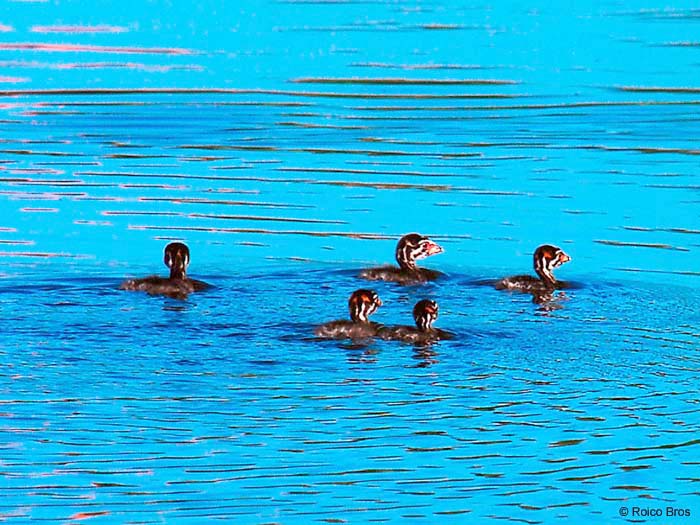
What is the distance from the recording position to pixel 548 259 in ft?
48.7

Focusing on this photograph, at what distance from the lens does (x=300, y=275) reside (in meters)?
14.7

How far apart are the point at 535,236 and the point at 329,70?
9.52m

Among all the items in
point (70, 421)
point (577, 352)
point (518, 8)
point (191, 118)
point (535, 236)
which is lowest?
point (70, 421)

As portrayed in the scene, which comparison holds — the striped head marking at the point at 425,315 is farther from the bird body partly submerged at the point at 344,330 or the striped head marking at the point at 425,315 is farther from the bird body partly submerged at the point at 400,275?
the bird body partly submerged at the point at 400,275

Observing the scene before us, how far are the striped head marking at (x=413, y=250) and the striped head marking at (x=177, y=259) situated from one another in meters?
1.74

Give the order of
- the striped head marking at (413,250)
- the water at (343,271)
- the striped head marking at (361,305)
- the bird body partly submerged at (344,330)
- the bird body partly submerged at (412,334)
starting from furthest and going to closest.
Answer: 1. the striped head marking at (413,250)
2. the striped head marking at (361,305)
3. the bird body partly submerged at (344,330)
4. the bird body partly submerged at (412,334)
5. the water at (343,271)

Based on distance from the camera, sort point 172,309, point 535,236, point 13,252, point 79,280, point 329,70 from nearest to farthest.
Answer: point 172,309
point 79,280
point 13,252
point 535,236
point 329,70

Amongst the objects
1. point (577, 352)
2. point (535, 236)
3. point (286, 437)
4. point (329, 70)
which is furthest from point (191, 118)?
point (286, 437)

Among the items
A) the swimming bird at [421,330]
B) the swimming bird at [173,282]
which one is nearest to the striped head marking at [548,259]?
the swimming bird at [421,330]

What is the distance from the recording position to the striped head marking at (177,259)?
14352 millimetres

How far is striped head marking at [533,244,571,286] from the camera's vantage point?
1473 centimetres

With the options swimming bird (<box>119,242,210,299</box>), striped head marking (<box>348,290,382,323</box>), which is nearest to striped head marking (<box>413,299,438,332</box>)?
striped head marking (<box>348,290,382,323</box>)

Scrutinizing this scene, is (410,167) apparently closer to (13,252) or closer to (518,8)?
(13,252)

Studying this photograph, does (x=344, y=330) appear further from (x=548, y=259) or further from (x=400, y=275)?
(x=548, y=259)
